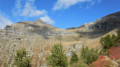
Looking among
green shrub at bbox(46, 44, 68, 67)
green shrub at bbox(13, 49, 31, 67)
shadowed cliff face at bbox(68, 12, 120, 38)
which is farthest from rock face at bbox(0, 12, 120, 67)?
green shrub at bbox(46, 44, 68, 67)

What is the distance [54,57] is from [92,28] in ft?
437

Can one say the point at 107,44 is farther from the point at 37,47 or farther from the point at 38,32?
the point at 38,32

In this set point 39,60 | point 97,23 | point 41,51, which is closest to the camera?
point 39,60

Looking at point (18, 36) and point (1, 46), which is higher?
point (18, 36)

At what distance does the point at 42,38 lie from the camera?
129125 millimetres

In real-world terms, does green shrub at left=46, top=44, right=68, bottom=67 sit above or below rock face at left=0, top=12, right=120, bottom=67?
below

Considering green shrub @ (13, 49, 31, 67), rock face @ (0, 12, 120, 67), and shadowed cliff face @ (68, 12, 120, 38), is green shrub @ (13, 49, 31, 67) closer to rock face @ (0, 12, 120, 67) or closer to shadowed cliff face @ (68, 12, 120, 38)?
rock face @ (0, 12, 120, 67)

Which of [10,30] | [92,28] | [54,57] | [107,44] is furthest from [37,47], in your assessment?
[54,57]

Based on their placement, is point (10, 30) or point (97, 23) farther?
point (97, 23)

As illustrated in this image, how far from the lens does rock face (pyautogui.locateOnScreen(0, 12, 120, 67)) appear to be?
101500 mm

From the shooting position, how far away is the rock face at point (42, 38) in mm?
101500

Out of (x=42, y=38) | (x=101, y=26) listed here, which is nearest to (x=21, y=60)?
(x=42, y=38)

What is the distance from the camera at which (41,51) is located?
365 feet

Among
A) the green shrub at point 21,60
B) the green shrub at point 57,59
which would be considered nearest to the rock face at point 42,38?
the green shrub at point 21,60
